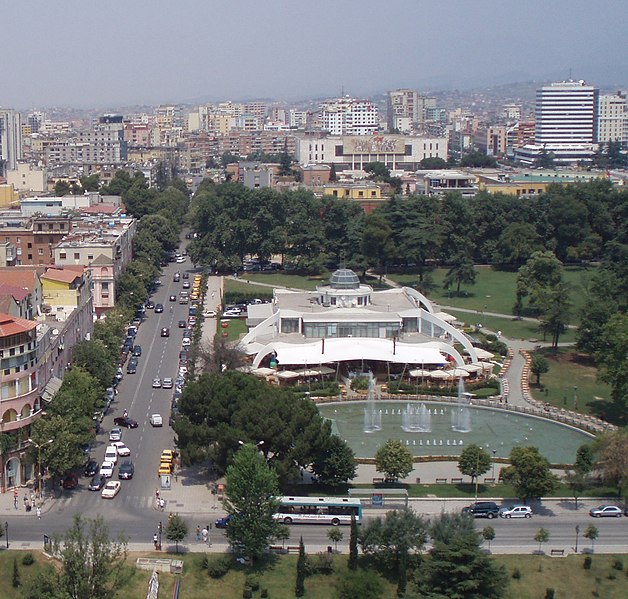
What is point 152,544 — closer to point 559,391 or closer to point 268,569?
point 268,569

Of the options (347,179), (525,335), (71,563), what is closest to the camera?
(71,563)

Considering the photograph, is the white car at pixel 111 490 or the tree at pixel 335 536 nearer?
the tree at pixel 335 536

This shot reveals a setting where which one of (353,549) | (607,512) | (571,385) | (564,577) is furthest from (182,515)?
(571,385)

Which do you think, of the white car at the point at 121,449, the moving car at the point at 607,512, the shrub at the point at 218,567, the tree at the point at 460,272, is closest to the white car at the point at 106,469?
the white car at the point at 121,449

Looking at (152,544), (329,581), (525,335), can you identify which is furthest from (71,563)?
(525,335)

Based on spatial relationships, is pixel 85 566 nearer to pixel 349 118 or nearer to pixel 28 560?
pixel 28 560

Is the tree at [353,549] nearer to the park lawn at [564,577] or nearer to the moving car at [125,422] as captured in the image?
the park lawn at [564,577]

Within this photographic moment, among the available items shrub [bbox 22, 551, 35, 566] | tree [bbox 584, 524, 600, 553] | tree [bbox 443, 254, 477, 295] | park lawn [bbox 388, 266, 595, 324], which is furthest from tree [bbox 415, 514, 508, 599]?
tree [bbox 443, 254, 477, 295]
